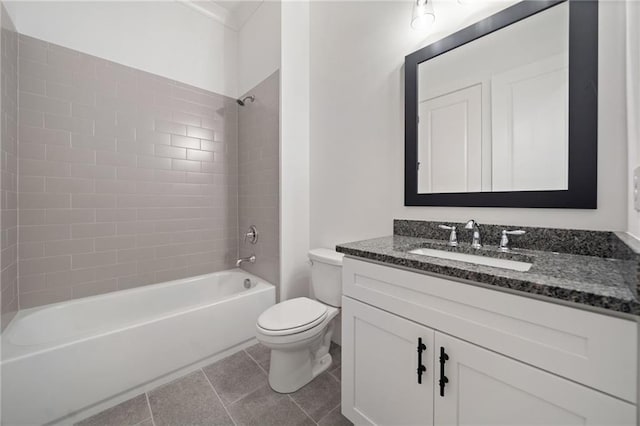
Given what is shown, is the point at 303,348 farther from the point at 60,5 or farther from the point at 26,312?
the point at 60,5

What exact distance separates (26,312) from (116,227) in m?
0.69

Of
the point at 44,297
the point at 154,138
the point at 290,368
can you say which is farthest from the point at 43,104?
the point at 290,368

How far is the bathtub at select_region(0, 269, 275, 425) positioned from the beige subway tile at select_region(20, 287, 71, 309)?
42mm

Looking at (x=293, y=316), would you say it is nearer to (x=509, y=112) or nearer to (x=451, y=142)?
(x=451, y=142)

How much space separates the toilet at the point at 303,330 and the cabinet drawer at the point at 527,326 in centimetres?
64

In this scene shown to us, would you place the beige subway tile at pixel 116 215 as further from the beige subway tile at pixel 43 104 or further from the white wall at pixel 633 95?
the white wall at pixel 633 95

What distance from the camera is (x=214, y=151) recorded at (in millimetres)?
2406

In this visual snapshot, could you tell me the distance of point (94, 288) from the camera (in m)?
1.84

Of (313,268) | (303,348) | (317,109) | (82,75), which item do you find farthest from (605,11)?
(82,75)

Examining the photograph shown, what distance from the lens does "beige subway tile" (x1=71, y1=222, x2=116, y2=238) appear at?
1768 mm

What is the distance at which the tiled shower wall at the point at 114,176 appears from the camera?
1.63 meters

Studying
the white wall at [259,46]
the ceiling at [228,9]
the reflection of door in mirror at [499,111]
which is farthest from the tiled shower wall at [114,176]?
the reflection of door in mirror at [499,111]

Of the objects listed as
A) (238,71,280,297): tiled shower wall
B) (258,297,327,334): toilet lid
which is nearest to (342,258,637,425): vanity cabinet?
(258,297,327,334): toilet lid

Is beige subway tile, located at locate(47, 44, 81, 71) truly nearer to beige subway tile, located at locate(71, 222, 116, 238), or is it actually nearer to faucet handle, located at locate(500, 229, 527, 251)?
beige subway tile, located at locate(71, 222, 116, 238)
